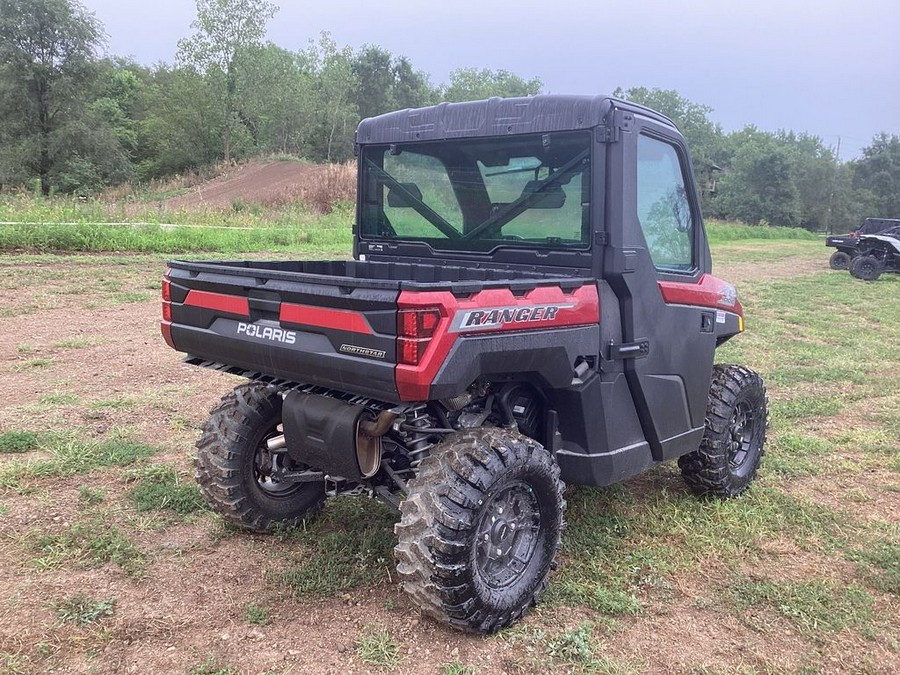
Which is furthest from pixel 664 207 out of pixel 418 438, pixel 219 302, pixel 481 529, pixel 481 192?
pixel 219 302

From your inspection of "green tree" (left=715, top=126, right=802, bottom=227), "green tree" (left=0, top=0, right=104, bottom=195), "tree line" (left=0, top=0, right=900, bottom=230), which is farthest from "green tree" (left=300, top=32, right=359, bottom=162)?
"green tree" (left=715, top=126, right=802, bottom=227)

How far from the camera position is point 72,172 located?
3734 centimetres

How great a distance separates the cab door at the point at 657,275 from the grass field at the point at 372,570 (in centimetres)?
67

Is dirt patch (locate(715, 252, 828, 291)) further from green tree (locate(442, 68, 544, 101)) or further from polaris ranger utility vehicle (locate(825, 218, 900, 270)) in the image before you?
green tree (locate(442, 68, 544, 101))

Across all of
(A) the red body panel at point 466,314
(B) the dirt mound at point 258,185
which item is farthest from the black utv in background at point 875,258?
(B) the dirt mound at point 258,185

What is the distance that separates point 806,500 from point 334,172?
101 ft

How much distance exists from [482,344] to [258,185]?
3654 cm

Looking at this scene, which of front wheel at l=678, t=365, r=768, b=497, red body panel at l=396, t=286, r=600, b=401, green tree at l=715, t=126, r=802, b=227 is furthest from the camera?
green tree at l=715, t=126, r=802, b=227

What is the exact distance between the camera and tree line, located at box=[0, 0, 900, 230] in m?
36.1

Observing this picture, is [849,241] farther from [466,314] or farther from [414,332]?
[414,332]

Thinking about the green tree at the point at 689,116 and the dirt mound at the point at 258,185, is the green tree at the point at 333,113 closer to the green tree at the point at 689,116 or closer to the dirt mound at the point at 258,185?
the dirt mound at the point at 258,185

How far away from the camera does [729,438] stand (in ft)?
14.0

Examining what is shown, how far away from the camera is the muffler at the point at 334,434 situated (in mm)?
2871

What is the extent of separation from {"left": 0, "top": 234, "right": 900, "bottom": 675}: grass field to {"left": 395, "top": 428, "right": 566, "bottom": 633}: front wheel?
172 mm
